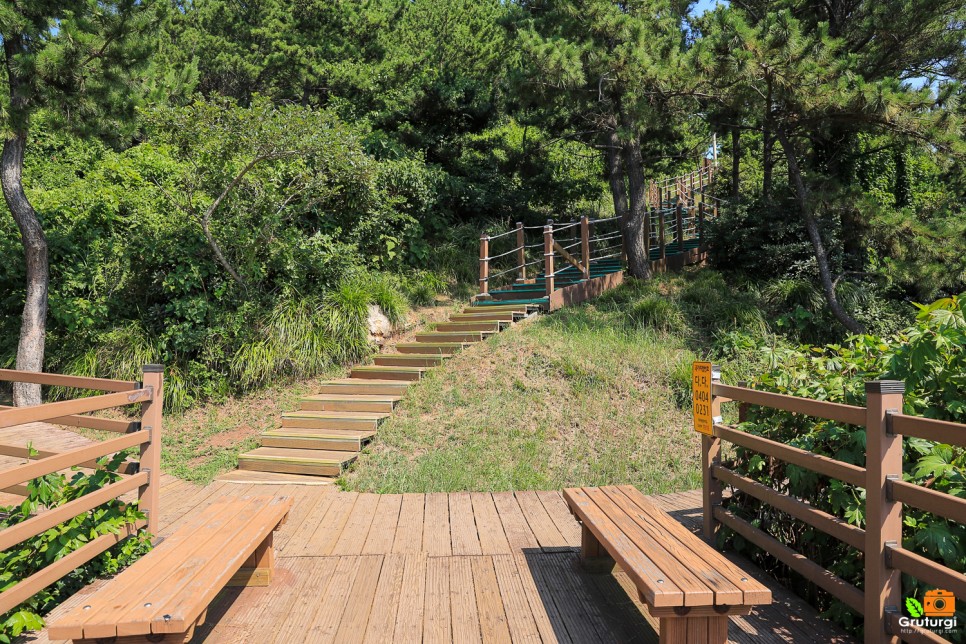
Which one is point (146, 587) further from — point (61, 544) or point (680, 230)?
point (680, 230)

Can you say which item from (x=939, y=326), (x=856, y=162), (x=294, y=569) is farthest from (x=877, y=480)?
(x=856, y=162)

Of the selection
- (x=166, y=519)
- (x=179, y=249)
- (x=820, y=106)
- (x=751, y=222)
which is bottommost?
(x=166, y=519)

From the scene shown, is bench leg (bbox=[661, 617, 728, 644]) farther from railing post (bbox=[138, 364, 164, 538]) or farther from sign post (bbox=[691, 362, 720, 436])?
railing post (bbox=[138, 364, 164, 538])

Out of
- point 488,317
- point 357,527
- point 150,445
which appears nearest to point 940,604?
point 357,527

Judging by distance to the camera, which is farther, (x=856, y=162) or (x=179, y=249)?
(x=856, y=162)

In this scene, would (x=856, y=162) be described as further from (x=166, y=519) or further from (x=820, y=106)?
(x=166, y=519)

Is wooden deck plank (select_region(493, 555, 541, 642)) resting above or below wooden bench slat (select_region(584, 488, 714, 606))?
below

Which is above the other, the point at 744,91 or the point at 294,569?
the point at 744,91

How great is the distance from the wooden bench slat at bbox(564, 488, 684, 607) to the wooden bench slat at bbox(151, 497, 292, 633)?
1593mm

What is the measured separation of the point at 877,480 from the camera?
2.40 meters

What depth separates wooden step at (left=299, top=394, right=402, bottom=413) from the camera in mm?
7461

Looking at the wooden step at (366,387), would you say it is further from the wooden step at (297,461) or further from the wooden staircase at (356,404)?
the wooden step at (297,461)

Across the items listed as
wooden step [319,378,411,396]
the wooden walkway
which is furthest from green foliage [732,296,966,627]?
wooden step [319,378,411,396]

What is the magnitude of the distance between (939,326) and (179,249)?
8639 millimetres
